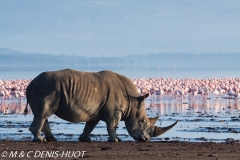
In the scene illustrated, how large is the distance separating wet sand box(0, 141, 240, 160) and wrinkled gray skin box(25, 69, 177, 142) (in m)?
0.71

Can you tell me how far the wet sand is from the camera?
13227 millimetres

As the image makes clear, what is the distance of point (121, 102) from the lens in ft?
55.6

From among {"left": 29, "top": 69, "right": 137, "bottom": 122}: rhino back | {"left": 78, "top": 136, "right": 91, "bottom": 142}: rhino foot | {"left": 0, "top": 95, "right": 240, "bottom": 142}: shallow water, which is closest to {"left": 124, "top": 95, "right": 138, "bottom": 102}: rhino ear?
{"left": 29, "top": 69, "right": 137, "bottom": 122}: rhino back

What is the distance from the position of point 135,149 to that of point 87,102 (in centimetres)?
233

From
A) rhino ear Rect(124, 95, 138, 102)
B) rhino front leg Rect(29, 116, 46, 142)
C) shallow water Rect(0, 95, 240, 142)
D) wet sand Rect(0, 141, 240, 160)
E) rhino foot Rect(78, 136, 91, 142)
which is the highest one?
rhino ear Rect(124, 95, 138, 102)

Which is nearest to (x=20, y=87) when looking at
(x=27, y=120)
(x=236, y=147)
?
(x=27, y=120)

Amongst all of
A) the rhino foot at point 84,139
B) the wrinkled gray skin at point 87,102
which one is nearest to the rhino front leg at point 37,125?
the wrinkled gray skin at point 87,102

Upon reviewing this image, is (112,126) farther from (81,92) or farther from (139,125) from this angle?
(81,92)

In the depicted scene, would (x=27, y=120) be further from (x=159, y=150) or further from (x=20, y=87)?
(x=20, y=87)

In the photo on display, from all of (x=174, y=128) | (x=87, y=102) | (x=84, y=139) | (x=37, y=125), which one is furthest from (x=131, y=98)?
(x=174, y=128)

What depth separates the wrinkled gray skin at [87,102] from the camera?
15.8m

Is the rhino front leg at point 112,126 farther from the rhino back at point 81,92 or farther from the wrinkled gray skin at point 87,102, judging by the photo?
the rhino back at point 81,92

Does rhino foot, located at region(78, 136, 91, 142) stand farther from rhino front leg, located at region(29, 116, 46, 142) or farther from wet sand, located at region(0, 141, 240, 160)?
rhino front leg, located at region(29, 116, 46, 142)

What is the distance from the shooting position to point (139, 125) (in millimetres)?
17266
